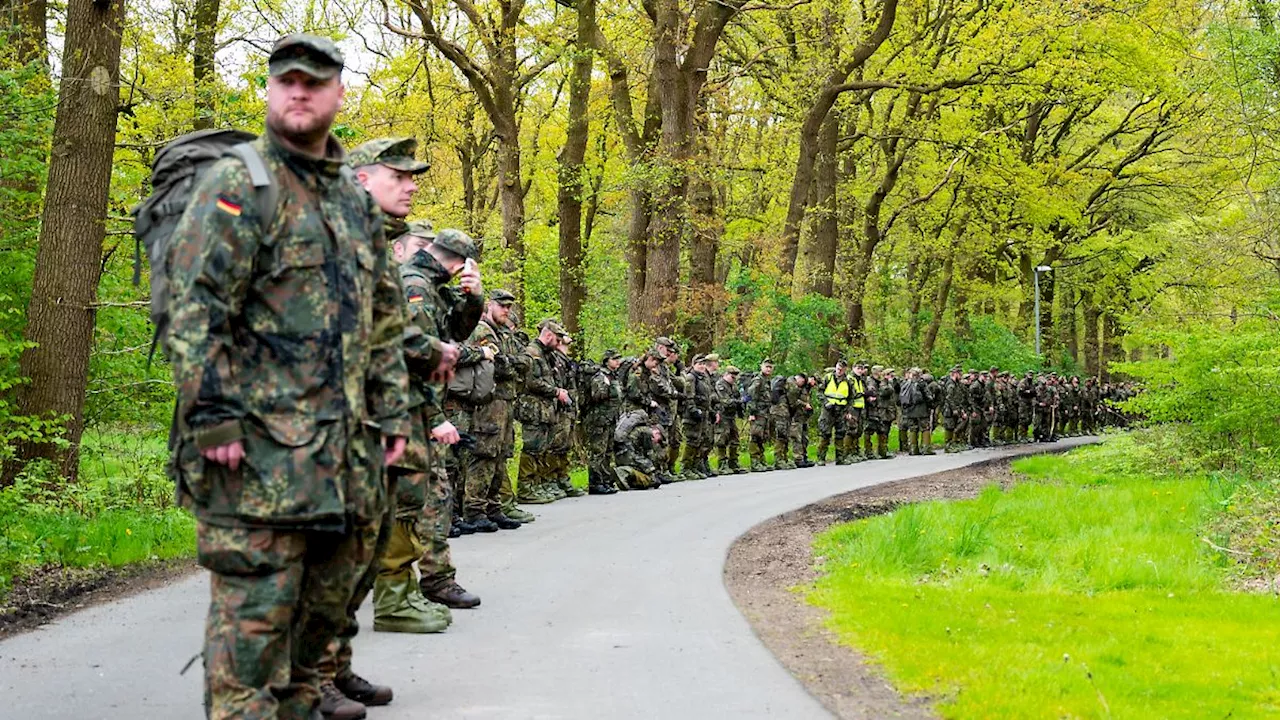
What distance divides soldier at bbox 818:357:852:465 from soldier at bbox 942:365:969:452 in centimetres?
652

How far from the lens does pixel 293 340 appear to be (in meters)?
3.98

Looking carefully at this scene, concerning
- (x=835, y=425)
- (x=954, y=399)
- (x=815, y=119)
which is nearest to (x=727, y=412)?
(x=835, y=425)

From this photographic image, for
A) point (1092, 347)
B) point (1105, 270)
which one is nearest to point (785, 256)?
point (1105, 270)

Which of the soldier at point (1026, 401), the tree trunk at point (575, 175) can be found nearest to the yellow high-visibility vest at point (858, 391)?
the tree trunk at point (575, 175)

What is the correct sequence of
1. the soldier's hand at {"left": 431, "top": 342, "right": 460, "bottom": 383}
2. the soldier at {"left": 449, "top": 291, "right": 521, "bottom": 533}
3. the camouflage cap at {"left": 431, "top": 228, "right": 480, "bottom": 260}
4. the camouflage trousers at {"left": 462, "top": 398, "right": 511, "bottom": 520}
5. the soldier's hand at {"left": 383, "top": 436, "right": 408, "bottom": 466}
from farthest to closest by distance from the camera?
the camouflage trousers at {"left": 462, "top": 398, "right": 511, "bottom": 520}
the soldier at {"left": 449, "top": 291, "right": 521, "bottom": 533}
the camouflage cap at {"left": 431, "top": 228, "right": 480, "bottom": 260}
the soldier's hand at {"left": 431, "top": 342, "right": 460, "bottom": 383}
the soldier's hand at {"left": 383, "top": 436, "right": 408, "bottom": 466}

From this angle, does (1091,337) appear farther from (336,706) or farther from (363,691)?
(336,706)

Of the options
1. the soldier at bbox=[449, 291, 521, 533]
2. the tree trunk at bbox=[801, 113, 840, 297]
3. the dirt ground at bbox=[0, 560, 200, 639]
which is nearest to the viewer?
the dirt ground at bbox=[0, 560, 200, 639]

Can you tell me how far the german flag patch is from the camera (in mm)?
3900

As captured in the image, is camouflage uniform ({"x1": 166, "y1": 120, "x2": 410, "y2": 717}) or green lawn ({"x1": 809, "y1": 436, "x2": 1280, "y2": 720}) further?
green lawn ({"x1": 809, "y1": 436, "x2": 1280, "y2": 720})

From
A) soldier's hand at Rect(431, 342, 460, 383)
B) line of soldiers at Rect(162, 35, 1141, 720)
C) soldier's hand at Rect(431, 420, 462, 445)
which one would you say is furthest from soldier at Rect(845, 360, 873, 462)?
line of soldiers at Rect(162, 35, 1141, 720)

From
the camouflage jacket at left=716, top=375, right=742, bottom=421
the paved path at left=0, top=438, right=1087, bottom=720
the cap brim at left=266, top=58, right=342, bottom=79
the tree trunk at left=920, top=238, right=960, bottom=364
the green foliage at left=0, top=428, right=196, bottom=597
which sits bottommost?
the paved path at left=0, top=438, right=1087, bottom=720

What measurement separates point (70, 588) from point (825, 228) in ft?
85.5

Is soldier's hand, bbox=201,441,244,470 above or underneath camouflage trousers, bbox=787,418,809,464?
above

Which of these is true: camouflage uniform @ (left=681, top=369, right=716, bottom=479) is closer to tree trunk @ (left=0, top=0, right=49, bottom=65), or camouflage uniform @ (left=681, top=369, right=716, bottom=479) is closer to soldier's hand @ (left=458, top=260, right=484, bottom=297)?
tree trunk @ (left=0, top=0, right=49, bottom=65)
